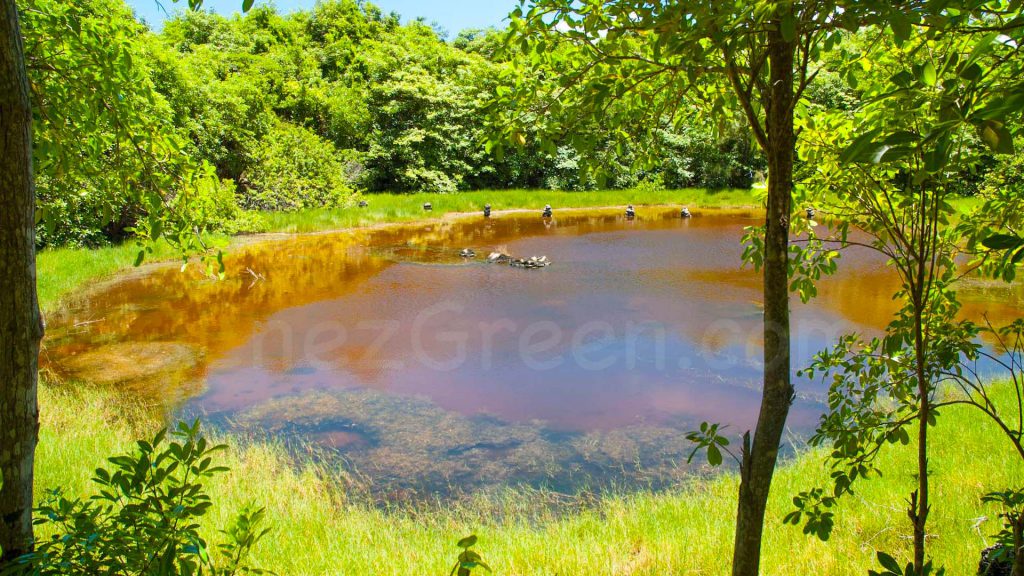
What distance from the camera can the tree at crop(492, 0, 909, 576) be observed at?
1605 millimetres

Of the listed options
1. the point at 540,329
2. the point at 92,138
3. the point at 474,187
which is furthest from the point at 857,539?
the point at 474,187

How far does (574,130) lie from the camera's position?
230cm

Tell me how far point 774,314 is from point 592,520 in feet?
9.41

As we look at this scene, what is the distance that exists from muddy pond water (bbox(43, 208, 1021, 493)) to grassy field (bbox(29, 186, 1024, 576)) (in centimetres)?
51

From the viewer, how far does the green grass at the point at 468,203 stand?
18.9 m

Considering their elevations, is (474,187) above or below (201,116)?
below

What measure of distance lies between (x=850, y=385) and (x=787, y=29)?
1.82 metres

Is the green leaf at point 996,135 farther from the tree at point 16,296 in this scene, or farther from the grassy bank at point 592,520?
the grassy bank at point 592,520

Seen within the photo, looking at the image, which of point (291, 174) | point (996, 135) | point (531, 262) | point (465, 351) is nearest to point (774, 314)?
point (996, 135)

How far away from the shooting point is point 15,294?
5.33 feet

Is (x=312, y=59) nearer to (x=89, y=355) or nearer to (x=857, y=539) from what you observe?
(x=89, y=355)

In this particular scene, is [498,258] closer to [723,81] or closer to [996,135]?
[723,81]

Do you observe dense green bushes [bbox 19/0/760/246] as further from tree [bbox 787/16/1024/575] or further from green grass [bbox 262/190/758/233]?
green grass [bbox 262/190/758/233]

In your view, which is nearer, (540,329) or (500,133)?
(500,133)
